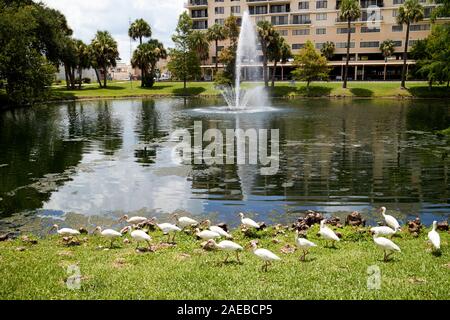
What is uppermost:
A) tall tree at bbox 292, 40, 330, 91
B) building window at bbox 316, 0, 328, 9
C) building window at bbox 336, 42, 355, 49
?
building window at bbox 316, 0, 328, 9

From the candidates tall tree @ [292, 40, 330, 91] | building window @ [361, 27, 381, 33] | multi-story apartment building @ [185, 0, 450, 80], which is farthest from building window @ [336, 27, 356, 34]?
tall tree @ [292, 40, 330, 91]

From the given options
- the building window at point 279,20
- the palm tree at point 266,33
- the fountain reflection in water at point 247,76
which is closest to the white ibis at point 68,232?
the fountain reflection in water at point 247,76

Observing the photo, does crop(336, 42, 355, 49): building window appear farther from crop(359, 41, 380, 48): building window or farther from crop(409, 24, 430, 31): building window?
crop(409, 24, 430, 31): building window

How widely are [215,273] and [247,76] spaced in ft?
380

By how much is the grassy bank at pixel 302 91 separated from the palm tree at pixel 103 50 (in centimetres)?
664

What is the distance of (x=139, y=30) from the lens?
112m

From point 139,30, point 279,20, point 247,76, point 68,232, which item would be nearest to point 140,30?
point 139,30

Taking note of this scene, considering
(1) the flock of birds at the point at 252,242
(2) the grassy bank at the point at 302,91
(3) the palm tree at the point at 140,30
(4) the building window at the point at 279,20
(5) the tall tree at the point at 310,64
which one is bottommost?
(1) the flock of birds at the point at 252,242

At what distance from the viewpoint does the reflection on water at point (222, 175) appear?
19.9 metres

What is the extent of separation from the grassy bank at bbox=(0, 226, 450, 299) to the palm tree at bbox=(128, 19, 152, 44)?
4144 inches

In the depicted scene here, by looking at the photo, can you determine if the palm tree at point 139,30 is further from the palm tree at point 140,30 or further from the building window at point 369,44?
the building window at point 369,44

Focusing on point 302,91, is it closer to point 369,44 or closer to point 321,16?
point 369,44

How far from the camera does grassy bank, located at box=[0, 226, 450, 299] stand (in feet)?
31.5
